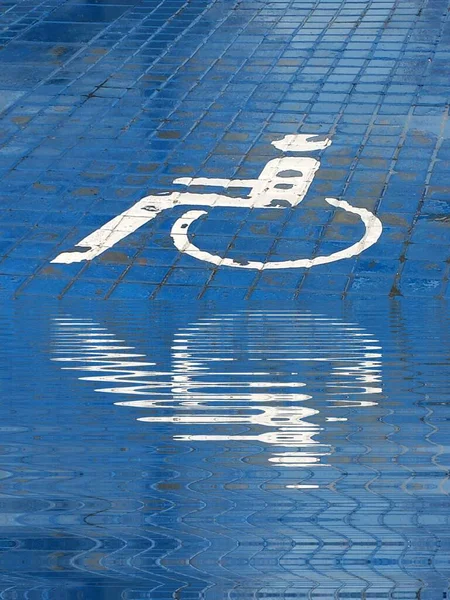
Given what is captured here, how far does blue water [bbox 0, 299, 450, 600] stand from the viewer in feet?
5.79

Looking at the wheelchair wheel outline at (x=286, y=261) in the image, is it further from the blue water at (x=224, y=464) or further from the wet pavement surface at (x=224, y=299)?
the blue water at (x=224, y=464)

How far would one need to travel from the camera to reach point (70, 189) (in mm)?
6156

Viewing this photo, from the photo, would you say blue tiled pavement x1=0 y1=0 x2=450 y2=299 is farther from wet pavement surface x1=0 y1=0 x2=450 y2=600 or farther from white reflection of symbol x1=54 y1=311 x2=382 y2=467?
white reflection of symbol x1=54 y1=311 x2=382 y2=467

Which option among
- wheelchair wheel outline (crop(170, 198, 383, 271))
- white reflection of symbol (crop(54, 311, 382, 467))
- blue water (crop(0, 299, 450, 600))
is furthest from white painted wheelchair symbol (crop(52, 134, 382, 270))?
blue water (crop(0, 299, 450, 600))

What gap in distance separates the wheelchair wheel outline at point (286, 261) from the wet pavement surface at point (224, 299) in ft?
0.04

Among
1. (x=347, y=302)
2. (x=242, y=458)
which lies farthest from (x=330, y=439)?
(x=347, y=302)

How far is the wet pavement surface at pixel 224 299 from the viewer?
1.92 m

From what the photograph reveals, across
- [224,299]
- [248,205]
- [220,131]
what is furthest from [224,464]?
[220,131]

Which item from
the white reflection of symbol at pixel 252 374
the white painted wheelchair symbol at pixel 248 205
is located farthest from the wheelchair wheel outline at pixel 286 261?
the white reflection of symbol at pixel 252 374

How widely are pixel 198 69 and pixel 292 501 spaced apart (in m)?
5.90

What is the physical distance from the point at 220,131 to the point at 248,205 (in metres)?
1.01

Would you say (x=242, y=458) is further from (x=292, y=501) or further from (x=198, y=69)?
(x=198, y=69)

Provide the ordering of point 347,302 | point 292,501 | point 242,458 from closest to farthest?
1. point 292,501
2. point 242,458
3. point 347,302

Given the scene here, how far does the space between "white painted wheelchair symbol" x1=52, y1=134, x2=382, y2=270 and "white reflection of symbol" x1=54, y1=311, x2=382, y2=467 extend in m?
0.88
